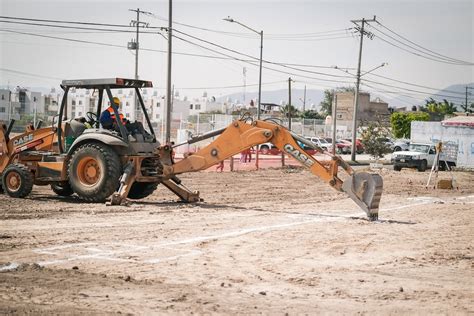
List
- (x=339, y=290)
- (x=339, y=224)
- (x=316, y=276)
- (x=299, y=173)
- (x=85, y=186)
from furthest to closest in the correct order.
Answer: (x=299, y=173) < (x=85, y=186) < (x=339, y=224) < (x=316, y=276) < (x=339, y=290)

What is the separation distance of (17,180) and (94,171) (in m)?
2.18

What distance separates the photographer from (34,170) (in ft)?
55.4

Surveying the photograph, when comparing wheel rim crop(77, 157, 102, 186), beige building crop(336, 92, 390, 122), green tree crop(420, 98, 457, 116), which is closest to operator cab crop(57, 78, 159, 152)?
wheel rim crop(77, 157, 102, 186)

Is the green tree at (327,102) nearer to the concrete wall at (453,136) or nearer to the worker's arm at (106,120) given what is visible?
the concrete wall at (453,136)

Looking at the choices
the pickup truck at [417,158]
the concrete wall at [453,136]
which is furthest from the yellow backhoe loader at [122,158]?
the concrete wall at [453,136]

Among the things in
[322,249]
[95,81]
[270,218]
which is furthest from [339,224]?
[95,81]

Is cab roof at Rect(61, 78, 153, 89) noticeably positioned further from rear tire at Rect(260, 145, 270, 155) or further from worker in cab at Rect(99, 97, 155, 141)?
rear tire at Rect(260, 145, 270, 155)

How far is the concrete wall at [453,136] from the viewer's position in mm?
48094

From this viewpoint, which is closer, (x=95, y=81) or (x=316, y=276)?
(x=316, y=276)

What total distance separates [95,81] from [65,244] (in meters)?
6.30

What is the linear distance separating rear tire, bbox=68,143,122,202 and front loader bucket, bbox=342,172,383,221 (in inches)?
201

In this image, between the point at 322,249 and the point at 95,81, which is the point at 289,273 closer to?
the point at 322,249

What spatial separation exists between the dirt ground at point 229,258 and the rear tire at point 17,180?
12.0 inches

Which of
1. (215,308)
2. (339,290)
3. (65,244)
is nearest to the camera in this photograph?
(215,308)
